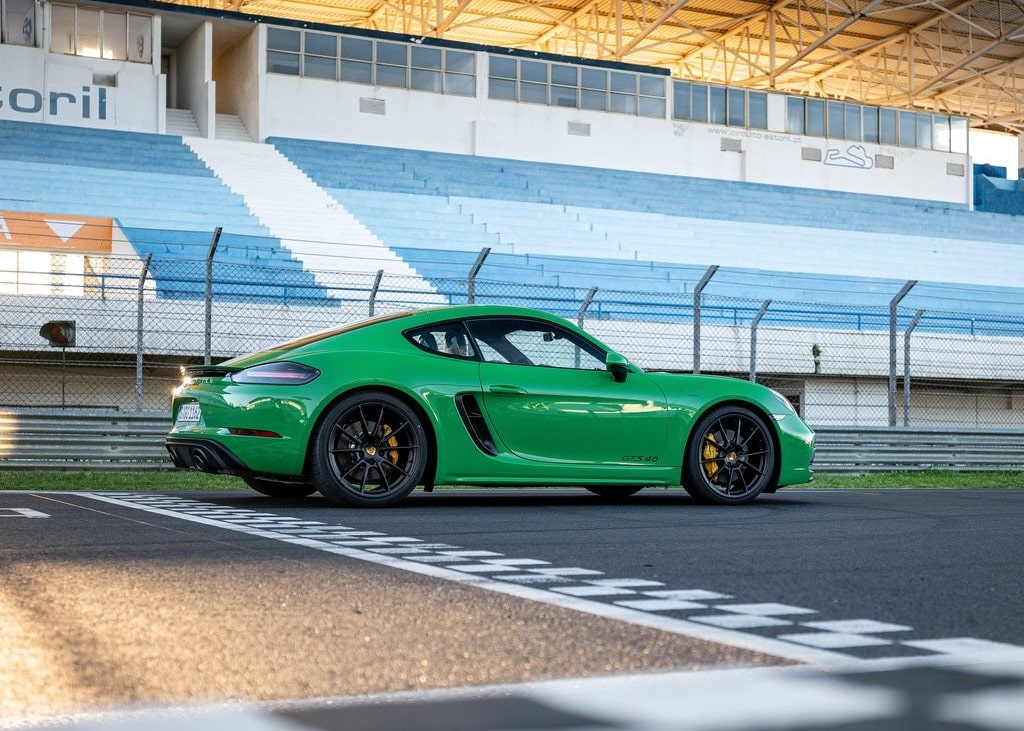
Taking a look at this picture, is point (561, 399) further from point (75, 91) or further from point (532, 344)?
point (75, 91)

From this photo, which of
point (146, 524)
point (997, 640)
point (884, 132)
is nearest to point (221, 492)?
point (146, 524)

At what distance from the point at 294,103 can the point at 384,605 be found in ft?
105

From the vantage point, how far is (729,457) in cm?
902

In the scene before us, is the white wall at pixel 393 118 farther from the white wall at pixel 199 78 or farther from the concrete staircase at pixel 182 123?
the concrete staircase at pixel 182 123

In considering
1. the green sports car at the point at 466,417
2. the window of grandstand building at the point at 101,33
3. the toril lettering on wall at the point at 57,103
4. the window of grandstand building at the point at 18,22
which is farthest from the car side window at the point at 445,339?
the window of grandstand building at the point at 101,33

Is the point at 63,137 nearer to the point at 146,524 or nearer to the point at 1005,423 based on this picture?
the point at 1005,423

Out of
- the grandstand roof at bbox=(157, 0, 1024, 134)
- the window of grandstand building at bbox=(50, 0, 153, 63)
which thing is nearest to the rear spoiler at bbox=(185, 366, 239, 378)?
the window of grandstand building at bbox=(50, 0, 153, 63)

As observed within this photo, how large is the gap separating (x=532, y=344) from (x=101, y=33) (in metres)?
27.8

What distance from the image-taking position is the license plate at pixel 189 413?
26.7 ft

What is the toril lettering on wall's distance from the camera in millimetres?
31391

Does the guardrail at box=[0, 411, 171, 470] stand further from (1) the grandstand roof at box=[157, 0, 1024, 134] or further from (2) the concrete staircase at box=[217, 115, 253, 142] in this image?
(1) the grandstand roof at box=[157, 0, 1024, 134]

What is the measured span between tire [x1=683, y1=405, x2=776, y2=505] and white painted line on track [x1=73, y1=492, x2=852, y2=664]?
333cm

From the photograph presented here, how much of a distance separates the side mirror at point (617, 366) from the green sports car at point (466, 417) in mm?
12

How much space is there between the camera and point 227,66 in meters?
36.8
